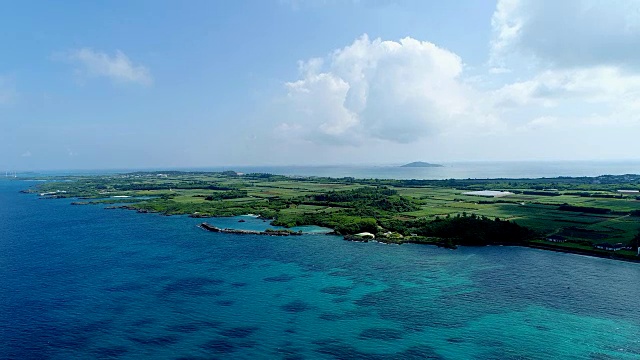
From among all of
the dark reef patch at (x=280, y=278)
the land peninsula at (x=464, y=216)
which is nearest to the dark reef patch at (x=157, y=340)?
the dark reef patch at (x=280, y=278)

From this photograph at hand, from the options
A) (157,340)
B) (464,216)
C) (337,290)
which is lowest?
(157,340)

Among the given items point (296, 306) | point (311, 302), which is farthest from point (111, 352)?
point (311, 302)

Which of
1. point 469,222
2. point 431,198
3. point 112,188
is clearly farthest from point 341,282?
point 112,188

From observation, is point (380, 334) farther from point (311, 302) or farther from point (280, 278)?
point (280, 278)

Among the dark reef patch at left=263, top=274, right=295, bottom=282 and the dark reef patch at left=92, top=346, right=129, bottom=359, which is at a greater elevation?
the dark reef patch at left=263, top=274, right=295, bottom=282

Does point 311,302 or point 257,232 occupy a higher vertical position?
point 257,232

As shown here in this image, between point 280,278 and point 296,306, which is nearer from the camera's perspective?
point 296,306

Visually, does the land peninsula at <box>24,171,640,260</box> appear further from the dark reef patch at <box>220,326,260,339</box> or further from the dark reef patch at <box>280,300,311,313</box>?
the dark reef patch at <box>220,326,260,339</box>

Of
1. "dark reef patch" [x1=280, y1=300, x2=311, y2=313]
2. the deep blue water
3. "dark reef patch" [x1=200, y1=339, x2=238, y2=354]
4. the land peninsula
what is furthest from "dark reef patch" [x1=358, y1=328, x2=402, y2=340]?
the land peninsula

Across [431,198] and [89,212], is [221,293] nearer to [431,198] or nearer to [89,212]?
[89,212]

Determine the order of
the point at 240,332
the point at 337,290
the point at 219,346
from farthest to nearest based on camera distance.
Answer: the point at 337,290, the point at 240,332, the point at 219,346
